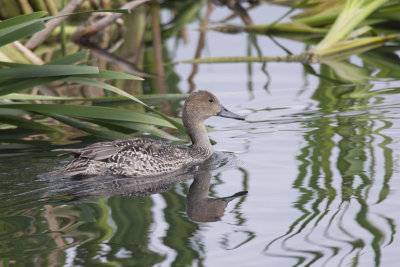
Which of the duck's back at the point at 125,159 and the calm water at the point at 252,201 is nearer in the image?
the calm water at the point at 252,201

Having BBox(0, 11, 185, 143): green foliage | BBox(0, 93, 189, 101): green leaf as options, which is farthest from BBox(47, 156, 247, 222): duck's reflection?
BBox(0, 93, 189, 101): green leaf

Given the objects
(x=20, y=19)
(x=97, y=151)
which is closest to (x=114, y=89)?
(x=97, y=151)

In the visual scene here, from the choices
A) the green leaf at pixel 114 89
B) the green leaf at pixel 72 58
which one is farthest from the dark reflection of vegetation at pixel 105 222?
the green leaf at pixel 72 58

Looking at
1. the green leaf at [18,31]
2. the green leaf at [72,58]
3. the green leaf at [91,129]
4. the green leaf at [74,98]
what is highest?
the green leaf at [18,31]

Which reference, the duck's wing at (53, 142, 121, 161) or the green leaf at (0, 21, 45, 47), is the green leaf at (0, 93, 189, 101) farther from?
the green leaf at (0, 21, 45, 47)

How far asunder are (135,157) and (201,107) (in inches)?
42.5

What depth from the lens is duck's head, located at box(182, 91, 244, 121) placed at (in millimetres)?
7184

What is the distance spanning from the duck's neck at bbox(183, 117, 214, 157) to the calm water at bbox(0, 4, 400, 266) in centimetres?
13

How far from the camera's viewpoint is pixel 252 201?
5.30 meters

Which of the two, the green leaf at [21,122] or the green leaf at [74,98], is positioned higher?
the green leaf at [74,98]

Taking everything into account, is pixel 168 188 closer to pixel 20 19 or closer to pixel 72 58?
pixel 72 58

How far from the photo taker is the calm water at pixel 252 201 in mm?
4266

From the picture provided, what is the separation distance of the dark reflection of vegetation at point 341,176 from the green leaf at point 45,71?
1763 millimetres

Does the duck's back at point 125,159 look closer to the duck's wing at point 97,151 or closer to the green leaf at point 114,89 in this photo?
the duck's wing at point 97,151
